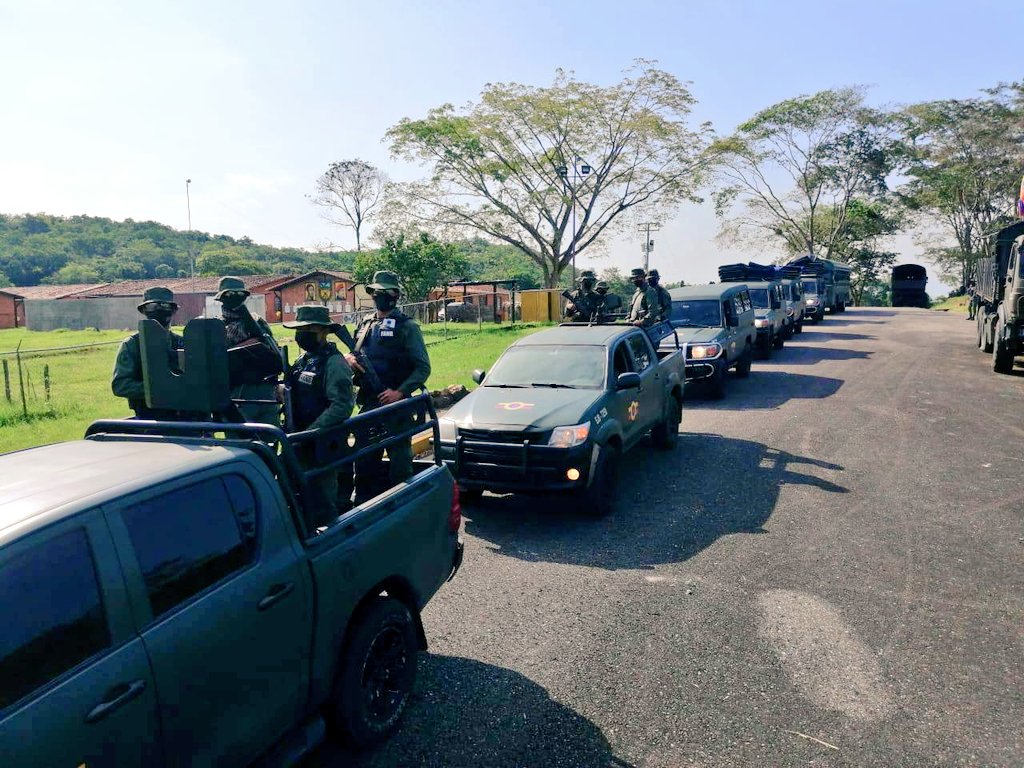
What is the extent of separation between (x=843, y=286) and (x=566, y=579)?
41.3 meters

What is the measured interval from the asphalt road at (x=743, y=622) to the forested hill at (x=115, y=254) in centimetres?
7517

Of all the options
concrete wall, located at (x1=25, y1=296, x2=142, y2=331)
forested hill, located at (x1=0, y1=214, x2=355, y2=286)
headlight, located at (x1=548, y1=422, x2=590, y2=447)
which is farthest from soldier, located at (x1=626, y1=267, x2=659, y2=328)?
forested hill, located at (x1=0, y1=214, x2=355, y2=286)

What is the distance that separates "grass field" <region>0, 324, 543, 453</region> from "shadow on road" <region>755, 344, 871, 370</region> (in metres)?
7.21

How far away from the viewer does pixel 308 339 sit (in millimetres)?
4840

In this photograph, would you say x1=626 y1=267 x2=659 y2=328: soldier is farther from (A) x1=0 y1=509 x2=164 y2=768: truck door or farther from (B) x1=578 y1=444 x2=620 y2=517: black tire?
(A) x1=0 y1=509 x2=164 y2=768: truck door

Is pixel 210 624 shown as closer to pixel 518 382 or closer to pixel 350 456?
pixel 350 456

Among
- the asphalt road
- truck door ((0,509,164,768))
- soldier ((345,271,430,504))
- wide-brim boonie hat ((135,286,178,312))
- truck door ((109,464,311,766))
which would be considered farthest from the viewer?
soldier ((345,271,430,504))

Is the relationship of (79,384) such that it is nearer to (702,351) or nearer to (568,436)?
(702,351)

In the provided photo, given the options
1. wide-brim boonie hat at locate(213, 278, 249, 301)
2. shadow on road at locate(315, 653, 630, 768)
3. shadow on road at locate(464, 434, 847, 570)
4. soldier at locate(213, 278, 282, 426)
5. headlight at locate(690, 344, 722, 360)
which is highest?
wide-brim boonie hat at locate(213, 278, 249, 301)

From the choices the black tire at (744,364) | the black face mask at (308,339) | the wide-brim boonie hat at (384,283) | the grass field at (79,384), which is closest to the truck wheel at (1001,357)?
the black tire at (744,364)

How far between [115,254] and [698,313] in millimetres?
102316

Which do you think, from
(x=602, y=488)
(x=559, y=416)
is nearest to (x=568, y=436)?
(x=559, y=416)

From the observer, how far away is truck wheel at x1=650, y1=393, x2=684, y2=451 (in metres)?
9.05

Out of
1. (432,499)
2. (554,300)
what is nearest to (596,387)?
(432,499)
